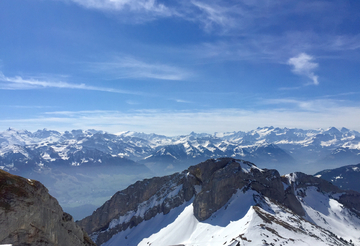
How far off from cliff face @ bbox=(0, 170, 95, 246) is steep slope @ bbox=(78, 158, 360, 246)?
55667 millimetres

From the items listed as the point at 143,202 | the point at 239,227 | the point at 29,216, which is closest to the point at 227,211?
the point at 239,227

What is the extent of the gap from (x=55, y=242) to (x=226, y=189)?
109704 mm

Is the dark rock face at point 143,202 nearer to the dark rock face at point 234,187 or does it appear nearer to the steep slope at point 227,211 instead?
the steep slope at point 227,211

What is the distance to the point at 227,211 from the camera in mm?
112500

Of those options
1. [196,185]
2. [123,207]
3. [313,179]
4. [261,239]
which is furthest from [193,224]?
[313,179]

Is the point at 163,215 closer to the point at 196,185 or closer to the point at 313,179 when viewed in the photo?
the point at 196,185

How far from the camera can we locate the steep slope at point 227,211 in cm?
8412

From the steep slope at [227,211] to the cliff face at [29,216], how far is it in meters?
55.7

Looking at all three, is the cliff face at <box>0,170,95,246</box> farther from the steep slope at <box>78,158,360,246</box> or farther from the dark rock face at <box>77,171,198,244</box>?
the dark rock face at <box>77,171,198,244</box>

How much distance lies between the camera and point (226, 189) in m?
125

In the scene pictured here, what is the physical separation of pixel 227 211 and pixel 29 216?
104000mm

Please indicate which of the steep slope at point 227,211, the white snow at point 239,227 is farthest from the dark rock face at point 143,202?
the white snow at point 239,227

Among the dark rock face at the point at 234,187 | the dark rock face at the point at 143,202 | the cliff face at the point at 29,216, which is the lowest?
the dark rock face at the point at 143,202

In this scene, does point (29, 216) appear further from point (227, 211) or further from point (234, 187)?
point (234, 187)
